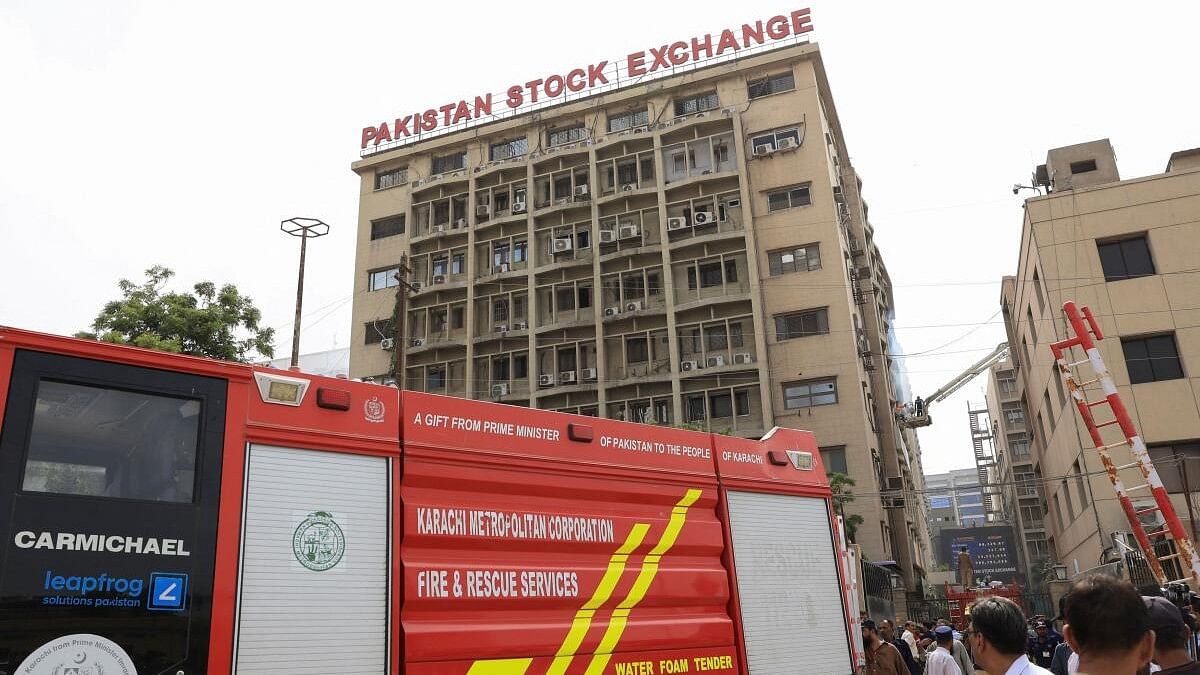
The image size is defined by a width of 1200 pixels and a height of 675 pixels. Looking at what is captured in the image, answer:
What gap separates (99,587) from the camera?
407cm

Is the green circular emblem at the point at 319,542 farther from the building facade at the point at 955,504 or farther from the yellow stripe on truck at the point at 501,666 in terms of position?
the building facade at the point at 955,504

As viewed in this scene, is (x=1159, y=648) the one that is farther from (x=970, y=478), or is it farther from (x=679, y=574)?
(x=970, y=478)

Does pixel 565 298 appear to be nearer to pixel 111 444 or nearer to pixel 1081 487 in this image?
pixel 1081 487

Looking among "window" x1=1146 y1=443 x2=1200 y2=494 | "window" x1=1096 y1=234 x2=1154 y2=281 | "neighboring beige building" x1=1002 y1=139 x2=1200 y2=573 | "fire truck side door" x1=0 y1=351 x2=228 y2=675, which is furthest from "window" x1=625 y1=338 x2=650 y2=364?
"fire truck side door" x1=0 y1=351 x2=228 y2=675

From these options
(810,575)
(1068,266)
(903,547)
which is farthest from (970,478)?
(810,575)

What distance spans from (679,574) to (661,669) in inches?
30.2

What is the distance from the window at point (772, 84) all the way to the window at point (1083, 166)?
13.2 m

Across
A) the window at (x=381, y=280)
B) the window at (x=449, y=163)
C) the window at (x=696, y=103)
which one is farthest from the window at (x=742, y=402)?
the window at (x=449, y=163)

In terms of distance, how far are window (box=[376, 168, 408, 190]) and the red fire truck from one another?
41.1m

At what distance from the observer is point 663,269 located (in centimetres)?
3850

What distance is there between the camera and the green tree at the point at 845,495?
29.2 meters

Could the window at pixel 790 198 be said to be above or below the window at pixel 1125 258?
above

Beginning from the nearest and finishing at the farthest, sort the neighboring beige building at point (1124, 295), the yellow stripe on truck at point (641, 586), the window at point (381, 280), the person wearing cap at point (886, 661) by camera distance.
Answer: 1. the yellow stripe on truck at point (641, 586)
2. the person wearing cap at point (886, 661)
3. the neighboring beige building at point (1124, 295)
4. the window at point (381, 280)

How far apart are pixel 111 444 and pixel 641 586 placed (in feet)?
12.6
